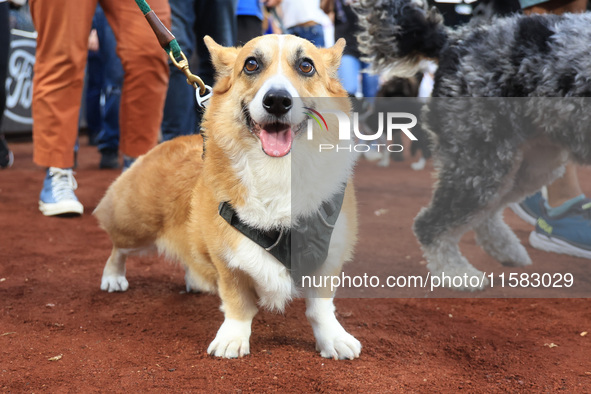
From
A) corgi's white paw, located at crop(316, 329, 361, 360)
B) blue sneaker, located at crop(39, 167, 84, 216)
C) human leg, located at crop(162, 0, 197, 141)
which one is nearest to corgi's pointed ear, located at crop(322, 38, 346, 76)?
corgi's white paw, located at crop(316, 329, 361, 360)

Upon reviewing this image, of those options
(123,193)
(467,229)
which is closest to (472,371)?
(467,229)

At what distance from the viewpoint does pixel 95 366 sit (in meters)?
1.89

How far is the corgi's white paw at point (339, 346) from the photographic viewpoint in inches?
78.1

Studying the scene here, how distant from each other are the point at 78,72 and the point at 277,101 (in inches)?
86.2

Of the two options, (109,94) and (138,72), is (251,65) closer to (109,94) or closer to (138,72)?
(138,72)

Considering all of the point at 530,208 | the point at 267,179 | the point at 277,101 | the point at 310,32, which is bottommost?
the point at 530,208

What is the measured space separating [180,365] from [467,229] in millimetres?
1657

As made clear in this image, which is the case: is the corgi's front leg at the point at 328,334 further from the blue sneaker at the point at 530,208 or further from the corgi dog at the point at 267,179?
the blue sneaker at the point at 530,208

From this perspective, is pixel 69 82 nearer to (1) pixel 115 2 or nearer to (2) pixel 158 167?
(1) pixel 115 2

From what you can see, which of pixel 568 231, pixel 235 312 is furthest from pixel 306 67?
pixel 568 231

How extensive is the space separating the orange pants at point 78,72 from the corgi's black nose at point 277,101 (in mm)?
1754

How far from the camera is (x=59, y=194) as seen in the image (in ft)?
12.7

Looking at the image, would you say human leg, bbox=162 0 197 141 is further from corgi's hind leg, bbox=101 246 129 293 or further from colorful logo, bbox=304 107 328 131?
colorful logo, bbox=304 107 328 131

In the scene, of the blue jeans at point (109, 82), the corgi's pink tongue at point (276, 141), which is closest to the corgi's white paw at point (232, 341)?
the corgi's pink tongue at point (276, 141)
